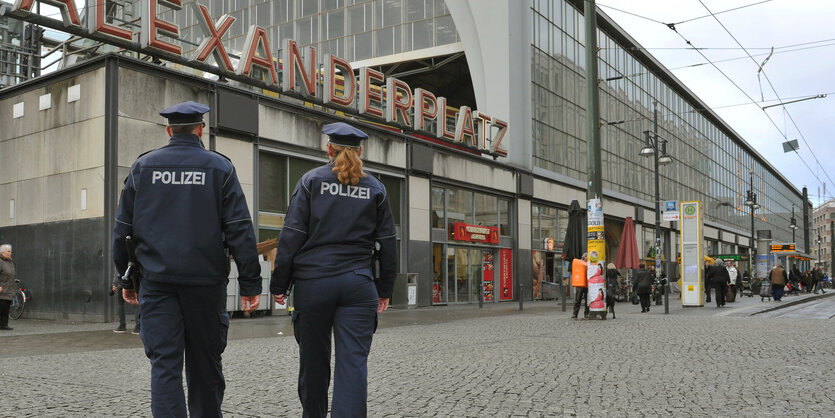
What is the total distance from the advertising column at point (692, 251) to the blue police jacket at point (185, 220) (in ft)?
68.0

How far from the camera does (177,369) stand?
384 centimetres

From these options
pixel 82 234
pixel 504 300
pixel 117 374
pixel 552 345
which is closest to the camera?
pixel 117 374

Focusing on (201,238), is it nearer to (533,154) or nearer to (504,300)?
(504,300)

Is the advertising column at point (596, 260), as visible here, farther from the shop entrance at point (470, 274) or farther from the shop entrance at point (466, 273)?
the shop entrance at point (466, 273)

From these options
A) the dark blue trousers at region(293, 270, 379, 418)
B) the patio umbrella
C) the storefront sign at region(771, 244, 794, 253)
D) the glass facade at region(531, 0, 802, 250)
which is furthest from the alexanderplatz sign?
the storefront sign at region(771, 244, 794, 253)

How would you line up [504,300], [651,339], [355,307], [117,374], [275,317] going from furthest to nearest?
[504,300]
[275,317]
[651,339]
[117,374]
[355,307]

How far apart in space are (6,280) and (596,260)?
12040mm

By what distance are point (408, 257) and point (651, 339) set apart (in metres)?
13.9

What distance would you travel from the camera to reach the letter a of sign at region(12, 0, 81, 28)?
15718 millimetres

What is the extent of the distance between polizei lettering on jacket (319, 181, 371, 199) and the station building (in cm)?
1349

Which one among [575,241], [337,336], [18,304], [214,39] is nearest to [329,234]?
[337,336]

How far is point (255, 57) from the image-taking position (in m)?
20.3

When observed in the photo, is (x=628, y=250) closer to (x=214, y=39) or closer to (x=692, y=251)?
(x=692, y=251)

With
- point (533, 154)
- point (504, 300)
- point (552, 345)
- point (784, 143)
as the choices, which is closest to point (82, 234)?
point (552, 345)
